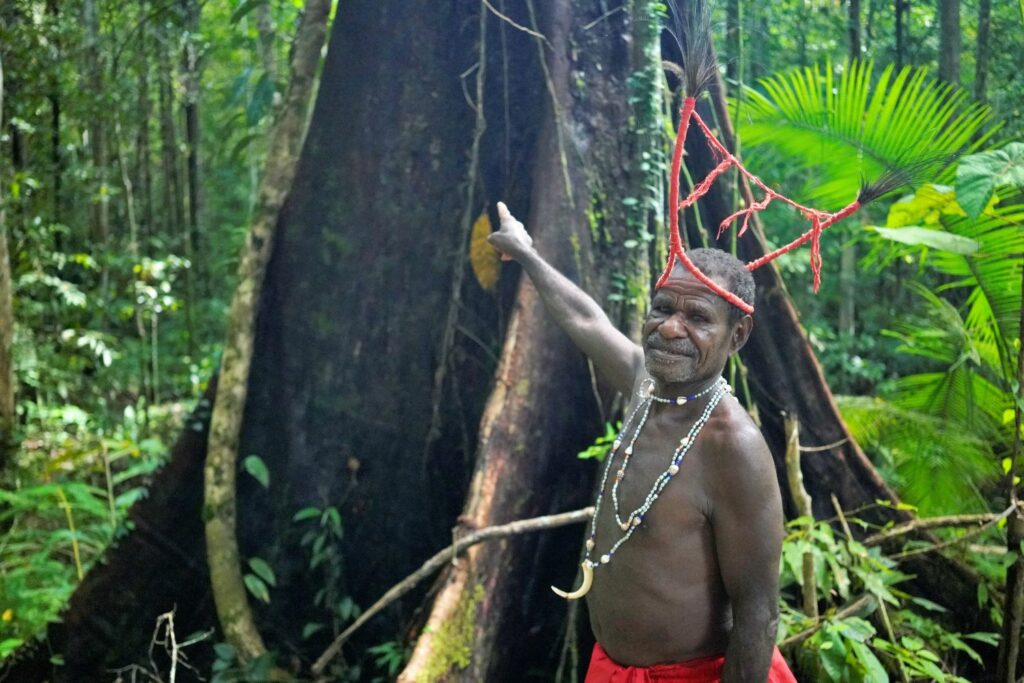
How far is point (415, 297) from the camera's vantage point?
371 centimetres

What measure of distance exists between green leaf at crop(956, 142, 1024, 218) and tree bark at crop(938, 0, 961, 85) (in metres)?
1.54

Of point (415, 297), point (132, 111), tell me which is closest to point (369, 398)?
point (415, 297)

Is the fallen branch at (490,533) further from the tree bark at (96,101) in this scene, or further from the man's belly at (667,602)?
the tree bark at (96,101)

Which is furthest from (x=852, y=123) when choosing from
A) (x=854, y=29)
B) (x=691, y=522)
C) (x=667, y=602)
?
(x=667, y=602)

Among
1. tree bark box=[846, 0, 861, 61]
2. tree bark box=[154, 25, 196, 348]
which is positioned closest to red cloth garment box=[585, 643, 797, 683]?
tree bark box=[846, 0, 861, 61]

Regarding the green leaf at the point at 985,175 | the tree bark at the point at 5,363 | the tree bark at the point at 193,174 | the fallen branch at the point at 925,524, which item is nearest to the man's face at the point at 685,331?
the green leaf at the point at 985,175

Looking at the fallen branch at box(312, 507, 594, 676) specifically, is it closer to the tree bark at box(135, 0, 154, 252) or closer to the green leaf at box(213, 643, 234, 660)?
the green leaf at box(213, 643, 234, 660)

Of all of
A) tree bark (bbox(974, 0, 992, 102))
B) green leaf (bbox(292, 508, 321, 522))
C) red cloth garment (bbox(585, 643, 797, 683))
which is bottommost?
green leaf (bbox(292, 508, 321, 522))

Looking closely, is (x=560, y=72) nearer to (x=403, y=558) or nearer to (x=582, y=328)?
(x=582, y=328)

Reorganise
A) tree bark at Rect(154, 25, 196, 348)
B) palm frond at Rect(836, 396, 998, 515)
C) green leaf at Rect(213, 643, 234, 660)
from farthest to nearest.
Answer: tree bark at Rect(154, 25, 196, 348), palm frond at Rect(836, 396, 998, 515), green leaf at Rect(213, 643, 234, 660)

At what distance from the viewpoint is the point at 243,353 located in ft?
12.0

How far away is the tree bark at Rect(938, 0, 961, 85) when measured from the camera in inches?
153

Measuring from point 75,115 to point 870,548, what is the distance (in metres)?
5.78

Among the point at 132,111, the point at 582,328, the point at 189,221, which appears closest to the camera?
the point at 582,328
